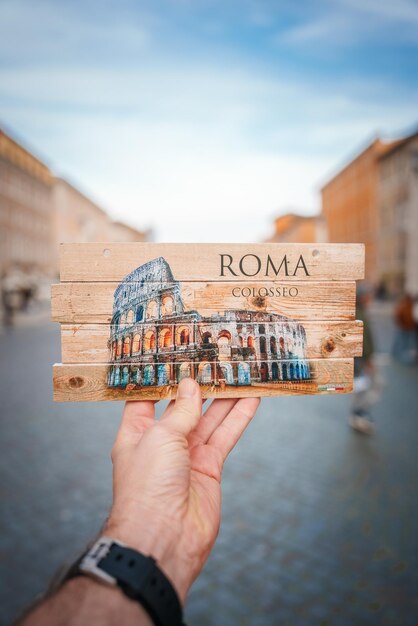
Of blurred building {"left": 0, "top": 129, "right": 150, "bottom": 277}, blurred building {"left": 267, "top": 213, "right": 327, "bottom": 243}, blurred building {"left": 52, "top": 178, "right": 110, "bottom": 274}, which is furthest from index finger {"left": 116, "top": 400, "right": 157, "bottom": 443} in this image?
blurred building {"left": 267, "top": 213, "right": 327, "bottom": 243}

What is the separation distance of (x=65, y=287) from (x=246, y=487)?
4.17 meters

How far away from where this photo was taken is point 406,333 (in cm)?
1319

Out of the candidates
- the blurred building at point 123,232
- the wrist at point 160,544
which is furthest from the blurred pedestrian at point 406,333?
the blurred building at point 123,232

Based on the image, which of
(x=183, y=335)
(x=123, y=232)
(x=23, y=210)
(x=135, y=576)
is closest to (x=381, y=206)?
(x=23, y=210)

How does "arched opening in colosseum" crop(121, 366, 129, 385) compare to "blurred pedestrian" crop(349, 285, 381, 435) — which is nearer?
"arched opening in colosseum" crop(121, 366, 129, 385)

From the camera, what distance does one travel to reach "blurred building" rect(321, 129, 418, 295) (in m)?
37.0

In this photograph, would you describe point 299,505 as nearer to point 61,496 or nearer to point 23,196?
point 61,496

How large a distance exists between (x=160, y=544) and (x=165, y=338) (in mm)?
609

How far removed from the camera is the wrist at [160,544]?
135 cm

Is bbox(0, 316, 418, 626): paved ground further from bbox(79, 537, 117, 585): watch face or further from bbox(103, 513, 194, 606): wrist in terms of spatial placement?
bbox(79, 537, 117, 585): watch face

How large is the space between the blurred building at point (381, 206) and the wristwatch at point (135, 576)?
36654 millimetres

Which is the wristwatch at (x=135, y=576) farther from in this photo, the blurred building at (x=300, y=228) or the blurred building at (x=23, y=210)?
the blurred building at (x=300, y=228)

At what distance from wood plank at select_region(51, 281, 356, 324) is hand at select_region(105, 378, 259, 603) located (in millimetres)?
275

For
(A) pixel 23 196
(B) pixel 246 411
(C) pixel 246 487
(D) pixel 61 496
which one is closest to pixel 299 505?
(C) pixel 246 487
